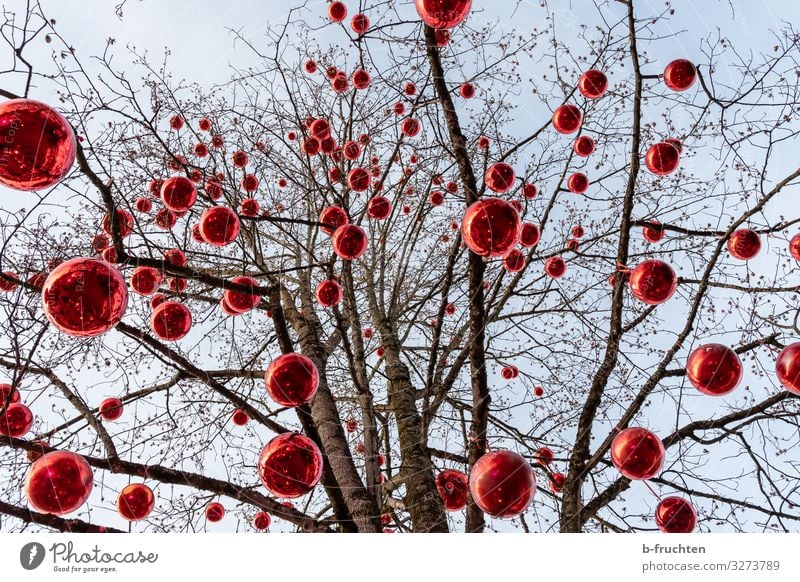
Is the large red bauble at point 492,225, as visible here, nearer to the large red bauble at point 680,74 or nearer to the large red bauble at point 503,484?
the large red bauble at point 503,484

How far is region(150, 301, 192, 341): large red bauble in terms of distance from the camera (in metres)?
3.12

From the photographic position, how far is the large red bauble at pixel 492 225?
251cm

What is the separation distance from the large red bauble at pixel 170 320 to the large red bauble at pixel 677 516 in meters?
2.67

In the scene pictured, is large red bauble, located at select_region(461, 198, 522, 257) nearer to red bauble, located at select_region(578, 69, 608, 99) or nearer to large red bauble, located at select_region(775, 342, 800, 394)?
large red bauble, located at select_region(775, 342, 800, 394)

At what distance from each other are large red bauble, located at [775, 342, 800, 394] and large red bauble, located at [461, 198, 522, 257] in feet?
4.41

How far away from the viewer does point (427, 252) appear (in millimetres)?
6750

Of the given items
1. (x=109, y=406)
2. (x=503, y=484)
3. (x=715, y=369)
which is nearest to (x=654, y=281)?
(x=715, y=369)

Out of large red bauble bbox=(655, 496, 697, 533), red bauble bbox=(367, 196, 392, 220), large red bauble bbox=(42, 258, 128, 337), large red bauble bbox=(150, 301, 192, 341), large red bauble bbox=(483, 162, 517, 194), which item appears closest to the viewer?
large red bauble bbox=(42, 258, 128, 337)

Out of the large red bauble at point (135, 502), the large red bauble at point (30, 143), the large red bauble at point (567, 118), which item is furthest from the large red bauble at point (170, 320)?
the large red bauble at point (567, 118)

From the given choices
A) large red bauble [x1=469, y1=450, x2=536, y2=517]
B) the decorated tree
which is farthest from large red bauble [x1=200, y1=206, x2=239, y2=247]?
large red bauble [x1=469, y1=450, x2=536, y2=517]

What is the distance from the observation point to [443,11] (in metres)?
2.70
